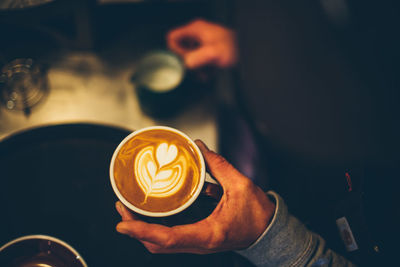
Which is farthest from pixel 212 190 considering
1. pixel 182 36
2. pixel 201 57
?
pixel 182 36

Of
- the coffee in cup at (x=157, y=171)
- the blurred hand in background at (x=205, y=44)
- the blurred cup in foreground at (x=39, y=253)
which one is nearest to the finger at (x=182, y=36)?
the blurred hand in background at (x=205, y=44)

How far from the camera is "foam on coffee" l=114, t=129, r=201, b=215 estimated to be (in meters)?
0.64

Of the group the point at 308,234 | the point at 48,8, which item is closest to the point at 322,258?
the point at 308,234

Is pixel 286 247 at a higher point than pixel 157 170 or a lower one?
lower

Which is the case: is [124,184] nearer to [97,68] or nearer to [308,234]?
[308,234]

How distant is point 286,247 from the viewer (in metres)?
0.68

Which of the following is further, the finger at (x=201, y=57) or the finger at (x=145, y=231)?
the finger at (x=201, y=57)

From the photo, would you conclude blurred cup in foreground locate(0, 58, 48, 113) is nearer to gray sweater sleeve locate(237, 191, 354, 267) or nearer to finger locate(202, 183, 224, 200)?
finger locate(202, 183, 224, 200)

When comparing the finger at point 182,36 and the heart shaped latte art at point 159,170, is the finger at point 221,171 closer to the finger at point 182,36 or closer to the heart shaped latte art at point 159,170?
the heart shaped latte art at point 159,170

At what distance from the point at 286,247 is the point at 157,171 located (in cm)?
33

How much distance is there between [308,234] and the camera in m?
0.71

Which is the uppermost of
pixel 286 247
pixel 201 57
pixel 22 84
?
pixel 201 57

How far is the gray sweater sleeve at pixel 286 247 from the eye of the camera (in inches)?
26.6

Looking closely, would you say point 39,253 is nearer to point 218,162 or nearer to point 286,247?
point 218,162
